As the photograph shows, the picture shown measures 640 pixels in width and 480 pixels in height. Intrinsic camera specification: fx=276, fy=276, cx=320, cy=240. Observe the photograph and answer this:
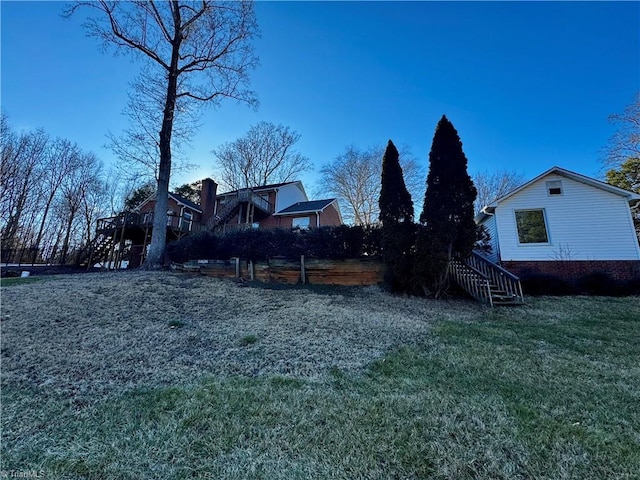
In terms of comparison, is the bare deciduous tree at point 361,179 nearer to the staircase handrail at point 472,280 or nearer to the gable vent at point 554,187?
the gable vent at point 554,187

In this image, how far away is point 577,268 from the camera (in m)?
10.7

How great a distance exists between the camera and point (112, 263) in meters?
18.8

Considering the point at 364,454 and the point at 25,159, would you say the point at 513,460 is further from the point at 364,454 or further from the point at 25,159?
the point at 25,159

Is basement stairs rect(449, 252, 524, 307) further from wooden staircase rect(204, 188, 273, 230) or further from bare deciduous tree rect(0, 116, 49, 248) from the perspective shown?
bare deciduous tree rect(0, 116, 49, 248)

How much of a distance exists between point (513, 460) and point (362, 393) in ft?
4.15

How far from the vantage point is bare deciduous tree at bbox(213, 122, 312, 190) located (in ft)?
91.6

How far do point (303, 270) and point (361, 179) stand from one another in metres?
18.9

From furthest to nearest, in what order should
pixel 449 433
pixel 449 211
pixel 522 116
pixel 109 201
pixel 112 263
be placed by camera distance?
pixel 109 201 → pixel 112 263 → pixel 522 116 → pixel 449 211 → pixel 449 433

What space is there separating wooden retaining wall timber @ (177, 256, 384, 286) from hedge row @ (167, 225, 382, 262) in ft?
0.75

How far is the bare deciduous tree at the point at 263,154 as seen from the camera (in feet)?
91.6

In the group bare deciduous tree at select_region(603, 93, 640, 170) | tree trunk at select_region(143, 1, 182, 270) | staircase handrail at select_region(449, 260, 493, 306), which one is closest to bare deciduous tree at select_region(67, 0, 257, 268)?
tree trunk at select_region(143, 1, 182, 270)

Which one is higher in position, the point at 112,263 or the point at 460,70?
the point at 460,70

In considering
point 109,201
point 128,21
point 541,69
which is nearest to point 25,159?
point 109,201

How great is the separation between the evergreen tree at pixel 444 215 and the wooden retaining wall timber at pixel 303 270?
1.59 meters
